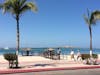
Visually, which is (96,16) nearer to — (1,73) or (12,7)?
(12,7)

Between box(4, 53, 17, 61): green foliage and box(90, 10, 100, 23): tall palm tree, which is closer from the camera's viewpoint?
box(4, 53, 17, 61): green foliage

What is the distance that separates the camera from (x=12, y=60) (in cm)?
2684

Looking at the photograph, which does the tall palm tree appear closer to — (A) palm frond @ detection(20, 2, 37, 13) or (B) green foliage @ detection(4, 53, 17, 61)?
(A) palm frond @ detection(20, 2, 37, 13)

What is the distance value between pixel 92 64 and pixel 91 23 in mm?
4287

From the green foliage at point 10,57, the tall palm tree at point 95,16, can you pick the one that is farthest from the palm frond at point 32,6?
the tall palm tree at point 95,16

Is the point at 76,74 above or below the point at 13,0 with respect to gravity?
below

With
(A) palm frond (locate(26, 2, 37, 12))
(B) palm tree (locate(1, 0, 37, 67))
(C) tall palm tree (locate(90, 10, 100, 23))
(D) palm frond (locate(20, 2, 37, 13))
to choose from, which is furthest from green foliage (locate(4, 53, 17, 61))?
(C) tall palm tree (locate(90, 10, 100, 23))

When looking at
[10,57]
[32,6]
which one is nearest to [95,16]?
[32,6]

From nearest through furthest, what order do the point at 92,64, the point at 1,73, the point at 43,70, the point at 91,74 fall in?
the point at 91,74 < the point at 1,73 < the point at 43,70 < the point at 92,64

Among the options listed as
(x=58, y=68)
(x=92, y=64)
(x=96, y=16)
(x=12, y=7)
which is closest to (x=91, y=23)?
(x=96, y=16)

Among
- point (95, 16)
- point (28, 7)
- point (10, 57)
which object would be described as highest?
point (28, 7)

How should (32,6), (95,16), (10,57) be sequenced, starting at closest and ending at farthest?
1. (10,57)
2. (32,6)
3. (95,16)

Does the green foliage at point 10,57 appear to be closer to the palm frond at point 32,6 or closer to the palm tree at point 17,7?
the palm tree at point 17,7

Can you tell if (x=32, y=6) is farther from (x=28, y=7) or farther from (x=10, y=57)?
(x=10, y=57)
